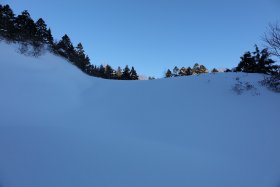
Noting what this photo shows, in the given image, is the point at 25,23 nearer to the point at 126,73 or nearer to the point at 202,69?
the point at 126,73

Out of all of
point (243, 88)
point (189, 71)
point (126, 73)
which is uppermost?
point (189, 71)

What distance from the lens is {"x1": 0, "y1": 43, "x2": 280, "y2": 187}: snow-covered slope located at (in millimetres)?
6359

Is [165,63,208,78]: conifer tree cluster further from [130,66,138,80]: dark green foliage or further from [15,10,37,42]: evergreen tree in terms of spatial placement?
[15,10,37,42]: evergreen tree

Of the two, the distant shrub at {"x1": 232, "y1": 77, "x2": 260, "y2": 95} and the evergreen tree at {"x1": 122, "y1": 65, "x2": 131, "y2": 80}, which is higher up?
the evergreen tree at {"x1": 122, "y1": 65, "x2": 131, "y2": 80}

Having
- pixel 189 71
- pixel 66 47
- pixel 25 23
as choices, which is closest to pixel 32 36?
pixel 25 23

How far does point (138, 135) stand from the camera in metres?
9.42

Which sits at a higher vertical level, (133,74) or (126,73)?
(126,73)

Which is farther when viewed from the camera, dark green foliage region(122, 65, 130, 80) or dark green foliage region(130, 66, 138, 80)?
dark green foliage region(130, 66, 138, 80)

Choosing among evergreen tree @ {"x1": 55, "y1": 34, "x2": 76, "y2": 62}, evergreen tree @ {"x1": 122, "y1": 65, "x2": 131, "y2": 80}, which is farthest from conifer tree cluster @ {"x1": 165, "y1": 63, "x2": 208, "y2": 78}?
evergreen tree @ {"x1": 55, "y1": 34, "x2": 76, "y2": 62}

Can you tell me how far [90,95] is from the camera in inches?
627

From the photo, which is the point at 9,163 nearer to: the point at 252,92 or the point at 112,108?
the point at 112,108

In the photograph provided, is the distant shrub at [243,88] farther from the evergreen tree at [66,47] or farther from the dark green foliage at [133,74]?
the dark green foliage at [133,74]

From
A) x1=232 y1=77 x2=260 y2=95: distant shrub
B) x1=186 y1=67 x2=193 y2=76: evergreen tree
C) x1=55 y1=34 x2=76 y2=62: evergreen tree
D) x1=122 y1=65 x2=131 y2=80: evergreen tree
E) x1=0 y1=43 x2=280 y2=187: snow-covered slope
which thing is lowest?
x1=0 y1=43 x2=280 y2=187: snow-covered slope

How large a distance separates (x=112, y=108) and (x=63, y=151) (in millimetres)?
5860
